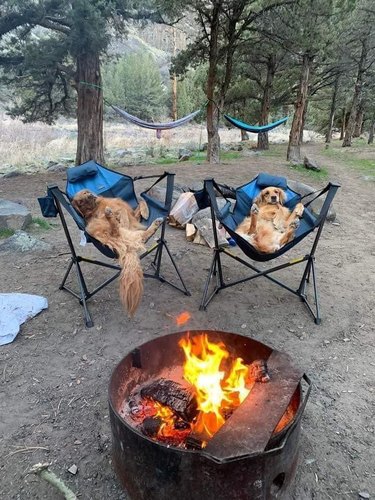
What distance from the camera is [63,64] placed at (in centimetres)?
747

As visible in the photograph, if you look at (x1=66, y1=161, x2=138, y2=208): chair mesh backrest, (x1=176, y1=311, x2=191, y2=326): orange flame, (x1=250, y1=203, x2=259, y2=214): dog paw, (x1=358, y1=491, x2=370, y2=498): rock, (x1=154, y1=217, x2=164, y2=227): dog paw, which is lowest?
(x1=358, y1=491, x2=370, y2=498): rock

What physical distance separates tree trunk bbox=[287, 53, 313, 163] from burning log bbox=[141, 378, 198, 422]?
31.3ft

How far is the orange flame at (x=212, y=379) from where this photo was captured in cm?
160

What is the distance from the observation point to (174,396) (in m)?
1.70

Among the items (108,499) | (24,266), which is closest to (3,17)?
(24,266)

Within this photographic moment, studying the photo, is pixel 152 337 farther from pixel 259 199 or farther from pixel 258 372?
pixel 259 199

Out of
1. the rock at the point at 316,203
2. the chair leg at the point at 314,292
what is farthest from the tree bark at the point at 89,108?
the chair leg at the point at 314,292

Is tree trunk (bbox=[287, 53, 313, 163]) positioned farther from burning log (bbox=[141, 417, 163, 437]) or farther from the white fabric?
burning log (bbox=[141, 417, 163, 437])

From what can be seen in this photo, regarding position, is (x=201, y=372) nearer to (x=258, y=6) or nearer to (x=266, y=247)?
(x=266, y=247)

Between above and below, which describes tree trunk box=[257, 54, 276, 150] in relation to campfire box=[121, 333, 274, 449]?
above

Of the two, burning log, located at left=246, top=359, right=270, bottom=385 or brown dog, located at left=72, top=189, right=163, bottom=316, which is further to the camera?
brown dog, located at left=72, top=189, right=163, bottom=316

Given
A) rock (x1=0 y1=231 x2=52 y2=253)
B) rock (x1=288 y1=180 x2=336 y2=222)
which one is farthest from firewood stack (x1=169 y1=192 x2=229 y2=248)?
rock (x1=0 y1=231 x2=52 y2=253)

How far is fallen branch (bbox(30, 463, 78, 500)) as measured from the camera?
152 centimetres

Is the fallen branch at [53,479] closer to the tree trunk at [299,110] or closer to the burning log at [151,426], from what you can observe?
the burning log at [151,426]
